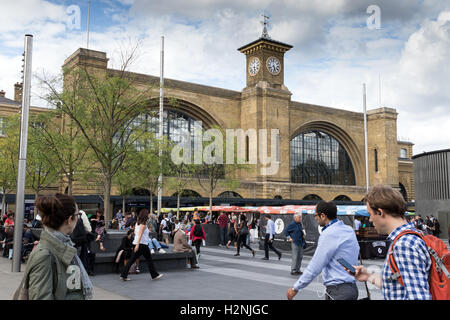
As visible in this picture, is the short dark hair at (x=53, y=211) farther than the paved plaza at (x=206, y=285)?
No

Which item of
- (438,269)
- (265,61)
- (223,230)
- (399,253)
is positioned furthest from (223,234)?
(265,61)

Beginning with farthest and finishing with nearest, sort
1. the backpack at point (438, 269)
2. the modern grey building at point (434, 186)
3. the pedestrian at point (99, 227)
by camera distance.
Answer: the modern grey building at point (434, 186), the pedestrian at point (99, 227), the backpack at point (438, 269)

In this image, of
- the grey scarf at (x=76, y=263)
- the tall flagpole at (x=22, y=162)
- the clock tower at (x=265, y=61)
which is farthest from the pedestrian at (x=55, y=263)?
the clock tower at (x=265, y=61)

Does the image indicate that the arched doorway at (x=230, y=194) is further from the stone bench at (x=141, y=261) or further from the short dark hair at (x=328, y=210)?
the short dark hair at (x=328, y=210)

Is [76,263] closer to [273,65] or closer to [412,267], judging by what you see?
[412,267]

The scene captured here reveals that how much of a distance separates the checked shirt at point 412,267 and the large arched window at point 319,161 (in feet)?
183

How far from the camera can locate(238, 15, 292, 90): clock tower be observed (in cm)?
5272

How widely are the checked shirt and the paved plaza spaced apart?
544cm

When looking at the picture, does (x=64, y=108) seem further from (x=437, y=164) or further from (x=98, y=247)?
(x=437, y=164)

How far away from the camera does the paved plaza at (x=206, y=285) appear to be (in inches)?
340

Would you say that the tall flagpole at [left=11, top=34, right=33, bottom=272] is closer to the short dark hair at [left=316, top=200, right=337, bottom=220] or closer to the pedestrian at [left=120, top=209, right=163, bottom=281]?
the pedestrian at [left=120, top=209, right=163, bottom=281]

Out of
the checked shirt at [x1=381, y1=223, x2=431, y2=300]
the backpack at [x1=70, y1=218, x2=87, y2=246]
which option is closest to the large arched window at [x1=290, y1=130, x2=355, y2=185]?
the backpack at [x1=70, y1=218, x2=87, y2=246]

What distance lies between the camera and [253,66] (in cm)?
5397
